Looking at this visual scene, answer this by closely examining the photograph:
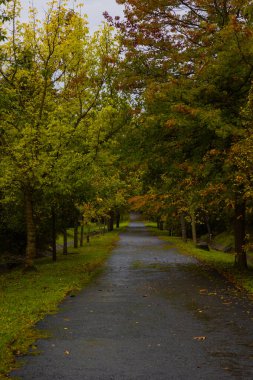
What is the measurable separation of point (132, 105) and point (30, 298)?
10012 millimetres

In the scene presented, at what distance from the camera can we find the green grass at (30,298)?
25.9 ft

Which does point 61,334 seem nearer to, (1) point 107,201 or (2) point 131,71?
(2) point 131,71

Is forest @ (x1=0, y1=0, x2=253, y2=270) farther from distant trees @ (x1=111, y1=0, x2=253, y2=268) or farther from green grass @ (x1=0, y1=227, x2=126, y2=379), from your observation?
green grass @ (x1=0, y1=227, x2=126, y2=379)

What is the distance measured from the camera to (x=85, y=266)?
21016 millimetres

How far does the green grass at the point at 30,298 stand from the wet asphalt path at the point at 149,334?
0.34 meters

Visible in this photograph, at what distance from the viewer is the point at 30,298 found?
1277 centimetres

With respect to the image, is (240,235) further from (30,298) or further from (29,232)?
(30,298)

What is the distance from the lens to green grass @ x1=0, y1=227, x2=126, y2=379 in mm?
7898

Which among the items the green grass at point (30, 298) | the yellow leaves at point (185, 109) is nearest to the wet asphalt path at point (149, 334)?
the green grass at point (30, 298)

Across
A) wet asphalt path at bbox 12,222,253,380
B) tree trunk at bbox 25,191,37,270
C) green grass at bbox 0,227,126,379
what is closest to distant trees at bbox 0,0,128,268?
tree trunk at bbox 25,191,37,270

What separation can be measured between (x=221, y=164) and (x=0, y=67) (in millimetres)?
9331

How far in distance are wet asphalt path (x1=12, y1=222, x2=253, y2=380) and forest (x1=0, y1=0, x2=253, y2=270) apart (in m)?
4.28

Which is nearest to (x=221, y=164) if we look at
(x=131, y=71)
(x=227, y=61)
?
(x=227, y=61)

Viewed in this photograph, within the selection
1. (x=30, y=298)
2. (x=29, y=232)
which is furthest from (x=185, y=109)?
(x=29, y=232)
